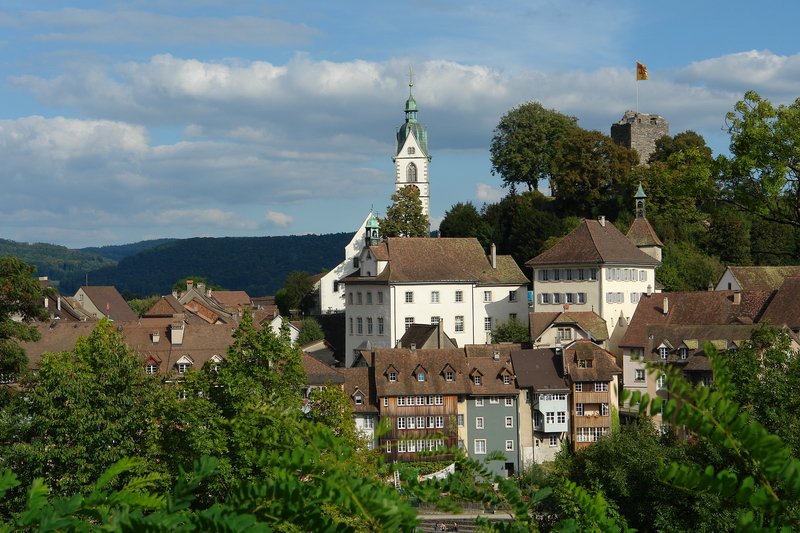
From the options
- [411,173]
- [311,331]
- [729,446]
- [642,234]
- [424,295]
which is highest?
[411,173]

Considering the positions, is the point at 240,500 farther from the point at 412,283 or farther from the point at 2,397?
the point at 412,283

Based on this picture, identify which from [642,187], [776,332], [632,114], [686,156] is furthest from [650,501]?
[632,114]

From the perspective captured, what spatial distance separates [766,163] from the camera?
54.0ft

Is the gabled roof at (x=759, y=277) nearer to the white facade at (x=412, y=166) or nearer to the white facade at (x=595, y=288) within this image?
the white facade at (x=595, y=288)

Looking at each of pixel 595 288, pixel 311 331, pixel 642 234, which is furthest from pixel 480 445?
pixel 311 331

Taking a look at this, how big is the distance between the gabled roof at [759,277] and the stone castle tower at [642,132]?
27519 millimetres

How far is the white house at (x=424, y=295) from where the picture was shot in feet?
246

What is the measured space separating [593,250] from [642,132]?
3217 centimetres

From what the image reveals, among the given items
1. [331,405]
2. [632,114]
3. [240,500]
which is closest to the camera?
[240,500]

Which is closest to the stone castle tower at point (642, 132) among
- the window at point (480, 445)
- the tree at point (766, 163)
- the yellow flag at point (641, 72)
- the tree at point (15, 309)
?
the yellow flag at point (641, 72)

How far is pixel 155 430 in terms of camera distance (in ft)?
106

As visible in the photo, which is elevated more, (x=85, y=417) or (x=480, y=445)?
(x=85, y=417)

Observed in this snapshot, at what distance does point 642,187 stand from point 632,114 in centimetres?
2179

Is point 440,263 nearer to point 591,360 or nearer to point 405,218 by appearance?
point 591,360
